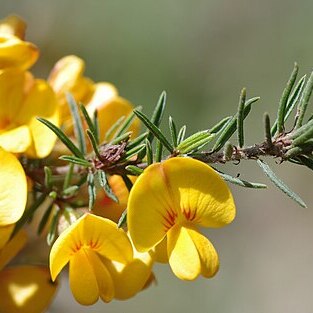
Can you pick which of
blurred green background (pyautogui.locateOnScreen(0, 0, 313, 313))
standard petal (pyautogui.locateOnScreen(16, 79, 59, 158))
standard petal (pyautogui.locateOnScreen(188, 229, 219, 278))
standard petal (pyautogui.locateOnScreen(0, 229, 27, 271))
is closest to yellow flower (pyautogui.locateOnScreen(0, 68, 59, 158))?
standard petal (pyautogui.locateOnScreen(16, 79, 59, 158))

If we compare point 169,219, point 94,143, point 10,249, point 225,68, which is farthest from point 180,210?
point 225,68

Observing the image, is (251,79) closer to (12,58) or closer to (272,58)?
(272,58)

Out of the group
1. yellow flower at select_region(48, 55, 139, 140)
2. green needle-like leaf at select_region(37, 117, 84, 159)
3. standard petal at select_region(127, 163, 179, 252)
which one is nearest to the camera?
standard petal at select_region(127, 163, 179, 252)

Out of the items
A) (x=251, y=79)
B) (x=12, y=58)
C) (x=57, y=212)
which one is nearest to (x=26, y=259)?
(x=57, y=212)

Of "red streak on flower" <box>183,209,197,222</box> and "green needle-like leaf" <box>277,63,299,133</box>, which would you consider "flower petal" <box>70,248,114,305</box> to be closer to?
"red streak on flower" <box>183,209,197,222</box>

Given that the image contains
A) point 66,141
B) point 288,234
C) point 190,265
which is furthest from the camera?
point 288,234

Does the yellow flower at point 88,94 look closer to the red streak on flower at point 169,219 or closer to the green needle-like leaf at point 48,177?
the green needle-like leaf at point 48,177

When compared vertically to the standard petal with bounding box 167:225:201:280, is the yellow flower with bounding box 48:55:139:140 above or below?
below

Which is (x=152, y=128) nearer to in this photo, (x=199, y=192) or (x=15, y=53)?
(x=199, y=192)
